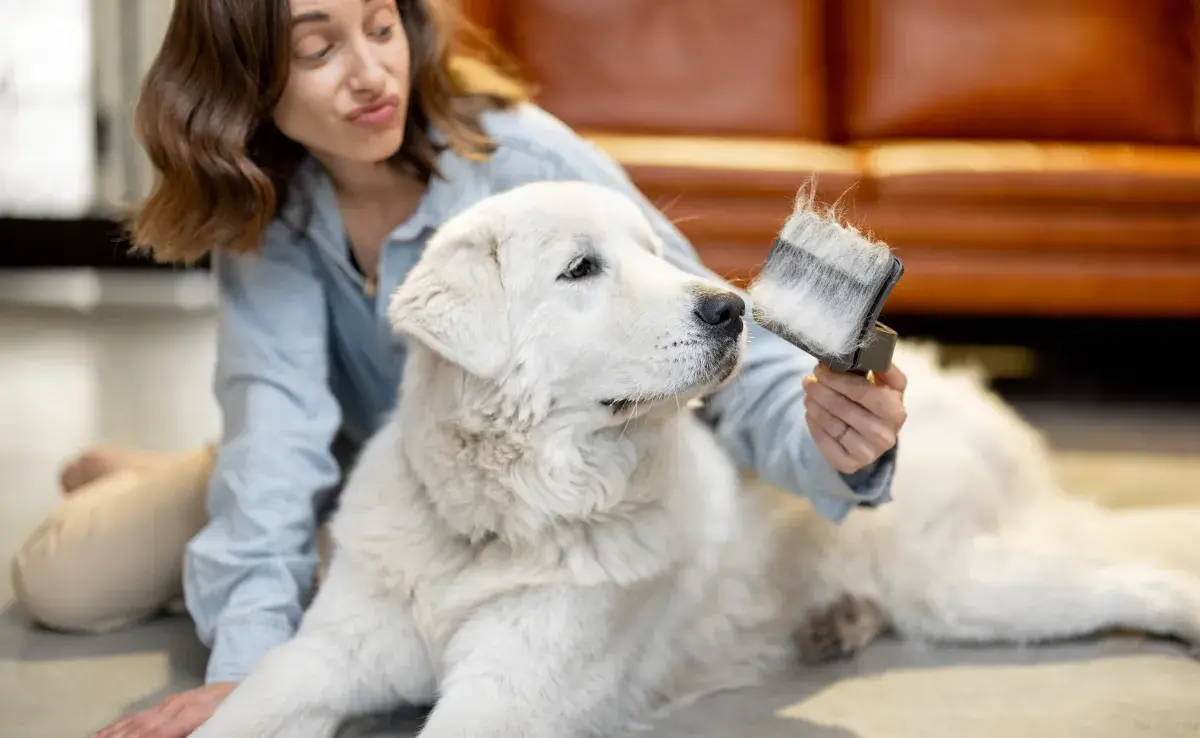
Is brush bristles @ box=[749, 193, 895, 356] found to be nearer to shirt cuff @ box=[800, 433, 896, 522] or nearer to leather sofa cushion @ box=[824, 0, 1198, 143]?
shirt cuff @ box=[800, 433, 896, 522]

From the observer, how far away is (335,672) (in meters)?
1.76

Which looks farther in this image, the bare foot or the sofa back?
the sofa back

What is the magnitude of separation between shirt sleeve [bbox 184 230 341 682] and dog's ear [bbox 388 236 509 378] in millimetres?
624

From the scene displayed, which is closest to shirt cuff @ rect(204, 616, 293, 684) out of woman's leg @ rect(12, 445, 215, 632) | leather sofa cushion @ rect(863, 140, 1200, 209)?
woman's leg @ rect(12, 445, 215, 632)

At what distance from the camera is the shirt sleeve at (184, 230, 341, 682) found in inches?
81.0

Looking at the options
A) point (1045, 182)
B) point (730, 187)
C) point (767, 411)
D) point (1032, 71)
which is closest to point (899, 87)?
point (1032, 71)

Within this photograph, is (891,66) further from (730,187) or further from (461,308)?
(461,308)

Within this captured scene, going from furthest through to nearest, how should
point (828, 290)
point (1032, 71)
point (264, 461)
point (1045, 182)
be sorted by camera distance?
1. point (1032, 71)
2. point (1045, 182)
3. point (264, 461)
4. point (828, 290)

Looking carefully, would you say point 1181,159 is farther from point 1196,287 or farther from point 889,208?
point 889,208

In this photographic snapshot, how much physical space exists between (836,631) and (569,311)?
2.80 ft

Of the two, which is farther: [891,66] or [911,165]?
[891,66]

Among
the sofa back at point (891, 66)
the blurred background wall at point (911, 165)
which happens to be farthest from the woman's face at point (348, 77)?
the sofa back at point (891, 66)

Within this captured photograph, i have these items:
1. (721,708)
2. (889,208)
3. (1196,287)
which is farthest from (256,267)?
(1196,287)

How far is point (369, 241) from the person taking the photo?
2346 millimetres
